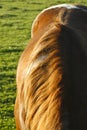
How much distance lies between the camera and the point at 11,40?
12375 millimetres

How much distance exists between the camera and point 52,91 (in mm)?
2379

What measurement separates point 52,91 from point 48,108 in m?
0.12

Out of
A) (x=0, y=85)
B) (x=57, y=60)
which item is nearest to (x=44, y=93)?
(x=57, y=60)

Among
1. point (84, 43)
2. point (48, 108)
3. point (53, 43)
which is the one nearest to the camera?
point (48, 108)

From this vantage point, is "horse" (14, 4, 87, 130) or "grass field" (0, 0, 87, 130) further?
"grass field" (0, 0, 87, 130)

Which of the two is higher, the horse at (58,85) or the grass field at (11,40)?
the horse at (58,85)

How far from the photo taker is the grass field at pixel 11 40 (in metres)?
6.65

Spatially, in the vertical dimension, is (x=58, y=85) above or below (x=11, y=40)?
above

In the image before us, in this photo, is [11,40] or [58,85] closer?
[58,85]

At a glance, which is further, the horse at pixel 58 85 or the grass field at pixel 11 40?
the grass field at pixel 11 40

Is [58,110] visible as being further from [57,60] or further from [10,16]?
[10,16]

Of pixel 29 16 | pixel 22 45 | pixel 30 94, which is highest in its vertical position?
pixel 30 94

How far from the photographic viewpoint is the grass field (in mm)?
6648

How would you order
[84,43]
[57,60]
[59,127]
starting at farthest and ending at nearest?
[84,43] < [57,60] < [59,127]
